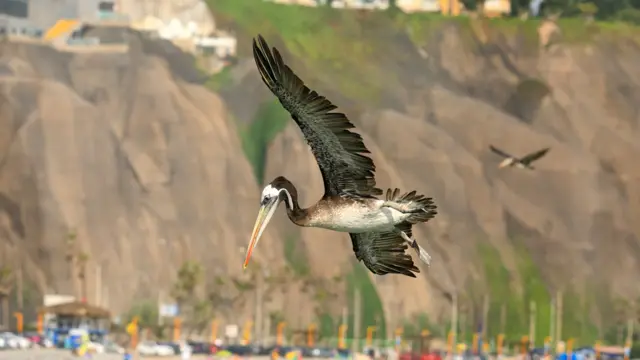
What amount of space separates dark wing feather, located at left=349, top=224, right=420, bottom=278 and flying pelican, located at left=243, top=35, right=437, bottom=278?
0.60m

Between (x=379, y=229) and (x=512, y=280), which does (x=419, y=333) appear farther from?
(x=379, y=229)

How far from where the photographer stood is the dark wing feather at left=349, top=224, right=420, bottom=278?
2073 cm

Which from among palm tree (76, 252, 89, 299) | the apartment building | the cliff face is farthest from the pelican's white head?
the apartment building

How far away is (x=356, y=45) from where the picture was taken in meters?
141

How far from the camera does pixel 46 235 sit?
380ft

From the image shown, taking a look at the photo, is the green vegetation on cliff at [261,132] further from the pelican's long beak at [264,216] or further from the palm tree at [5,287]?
the pelican's long beak at [264,216]

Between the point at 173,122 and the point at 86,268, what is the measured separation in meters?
16.8

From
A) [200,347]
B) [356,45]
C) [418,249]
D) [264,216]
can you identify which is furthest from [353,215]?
[356,45]

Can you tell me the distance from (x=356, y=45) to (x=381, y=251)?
12069cm

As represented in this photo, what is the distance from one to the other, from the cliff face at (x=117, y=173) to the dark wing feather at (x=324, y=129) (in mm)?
91124

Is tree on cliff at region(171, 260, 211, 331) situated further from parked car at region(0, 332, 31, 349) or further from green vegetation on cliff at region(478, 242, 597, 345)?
green vegetation on cliff at region(478, 242, 597, 345)

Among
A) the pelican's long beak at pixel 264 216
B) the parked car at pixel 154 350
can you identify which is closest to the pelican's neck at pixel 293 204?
the pelican's long beak at pixel 264 216

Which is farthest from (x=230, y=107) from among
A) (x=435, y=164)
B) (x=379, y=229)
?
(x=379, y=229)

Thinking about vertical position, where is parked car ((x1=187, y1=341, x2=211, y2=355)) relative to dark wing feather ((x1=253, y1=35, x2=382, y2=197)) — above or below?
above
